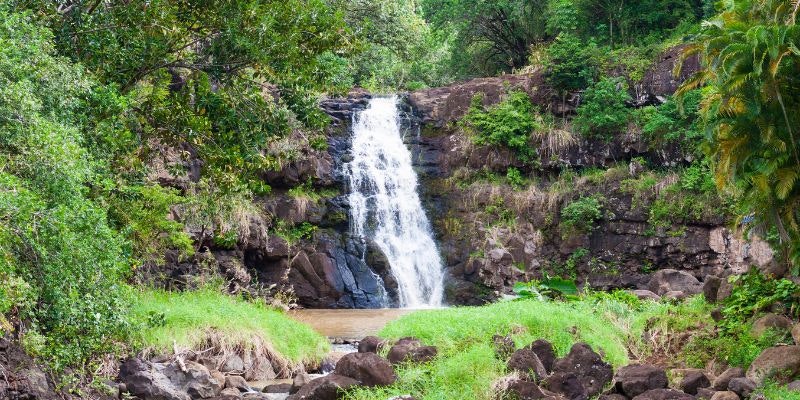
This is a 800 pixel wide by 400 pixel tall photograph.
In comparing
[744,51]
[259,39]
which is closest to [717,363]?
[744,51]

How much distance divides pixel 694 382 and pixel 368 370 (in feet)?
12.9

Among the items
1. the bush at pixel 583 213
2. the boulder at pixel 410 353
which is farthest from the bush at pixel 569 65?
the boulder at pixel 410 353

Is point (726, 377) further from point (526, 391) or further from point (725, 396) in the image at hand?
point (526, 391)

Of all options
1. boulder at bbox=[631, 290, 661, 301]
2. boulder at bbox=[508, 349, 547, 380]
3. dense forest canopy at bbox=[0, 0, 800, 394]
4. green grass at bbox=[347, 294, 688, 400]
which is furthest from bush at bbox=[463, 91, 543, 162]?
boulder at bbox=[508, 349, 547, 380]

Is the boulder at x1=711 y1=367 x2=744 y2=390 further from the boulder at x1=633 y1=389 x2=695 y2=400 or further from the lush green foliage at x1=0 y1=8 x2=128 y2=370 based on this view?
the lush green foliage at x1=0 y1=8 x2=128 y2=370

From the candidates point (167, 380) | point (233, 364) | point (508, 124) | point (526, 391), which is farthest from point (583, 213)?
point (167, 380)

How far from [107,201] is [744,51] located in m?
9.05

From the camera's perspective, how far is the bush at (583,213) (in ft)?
73.9

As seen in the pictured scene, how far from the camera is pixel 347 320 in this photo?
17.7 metres

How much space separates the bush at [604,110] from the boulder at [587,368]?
1526 centimetres

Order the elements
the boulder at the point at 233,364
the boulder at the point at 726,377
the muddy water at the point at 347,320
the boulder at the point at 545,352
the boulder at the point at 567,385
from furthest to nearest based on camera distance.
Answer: the muddy water at the point at 347,320, the boulder at the point at 233,364, the boulder at the point at 545,352, the boulder at the point at 567,385, the boulder at the point at 726,377

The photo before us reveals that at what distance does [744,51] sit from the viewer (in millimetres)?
8641

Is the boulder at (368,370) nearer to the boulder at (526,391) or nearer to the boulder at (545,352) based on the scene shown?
the boulder at (526,391)

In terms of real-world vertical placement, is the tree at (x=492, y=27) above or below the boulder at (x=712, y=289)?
above
